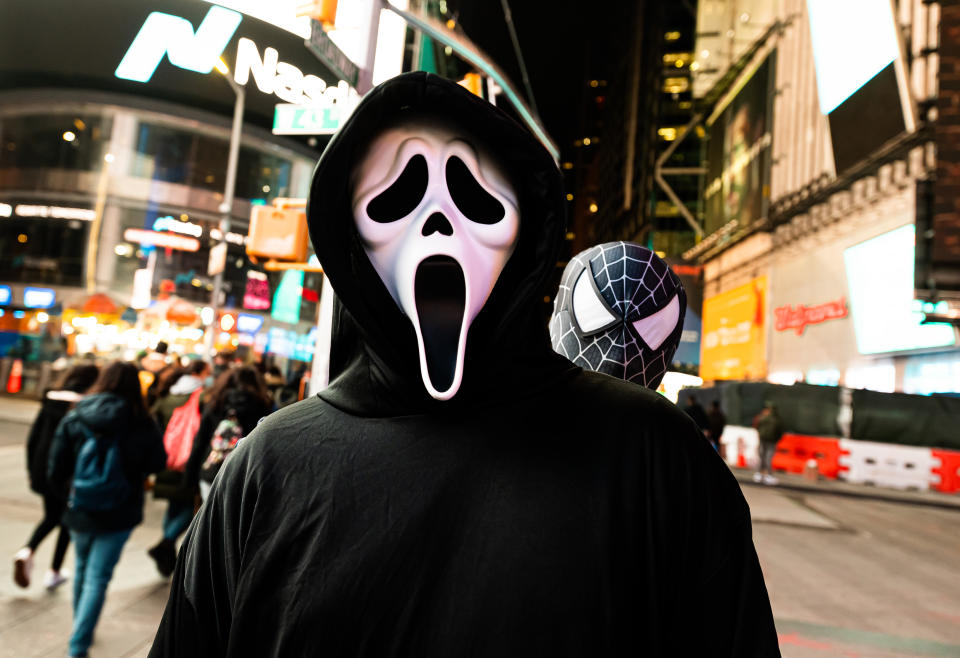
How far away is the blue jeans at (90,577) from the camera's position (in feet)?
13.9

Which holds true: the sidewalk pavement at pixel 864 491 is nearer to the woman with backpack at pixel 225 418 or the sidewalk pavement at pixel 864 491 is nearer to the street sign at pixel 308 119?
the woman with backpack at pixel 225 418

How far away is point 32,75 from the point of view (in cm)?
2950

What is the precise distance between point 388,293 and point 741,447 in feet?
63.5

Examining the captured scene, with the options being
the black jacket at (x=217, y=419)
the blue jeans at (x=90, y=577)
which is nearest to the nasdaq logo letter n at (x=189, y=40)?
the black jacket at (x=217, y=419)

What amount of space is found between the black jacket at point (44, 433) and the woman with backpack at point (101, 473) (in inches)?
43.1

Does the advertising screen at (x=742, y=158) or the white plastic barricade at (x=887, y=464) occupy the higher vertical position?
the advertising screen at (x=742, y=158)

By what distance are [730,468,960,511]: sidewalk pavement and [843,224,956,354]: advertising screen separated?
3413mm

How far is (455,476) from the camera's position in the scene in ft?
3.52

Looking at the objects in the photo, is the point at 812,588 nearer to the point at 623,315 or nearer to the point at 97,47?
the point at 623,315

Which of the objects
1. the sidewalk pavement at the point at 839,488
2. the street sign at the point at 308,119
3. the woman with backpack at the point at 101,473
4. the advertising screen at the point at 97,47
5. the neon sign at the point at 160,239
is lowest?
the sidewalk pavement at the point at 839,488

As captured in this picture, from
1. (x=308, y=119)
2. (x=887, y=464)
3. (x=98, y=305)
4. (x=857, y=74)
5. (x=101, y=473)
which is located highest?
(x=857, y=74)

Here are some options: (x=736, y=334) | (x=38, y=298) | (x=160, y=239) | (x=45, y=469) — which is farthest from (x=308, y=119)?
(x=38, y=298)

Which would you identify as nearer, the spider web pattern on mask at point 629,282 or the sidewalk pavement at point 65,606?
the spider web pattern on mask at point 629,282

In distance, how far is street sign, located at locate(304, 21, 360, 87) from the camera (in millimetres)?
4879
